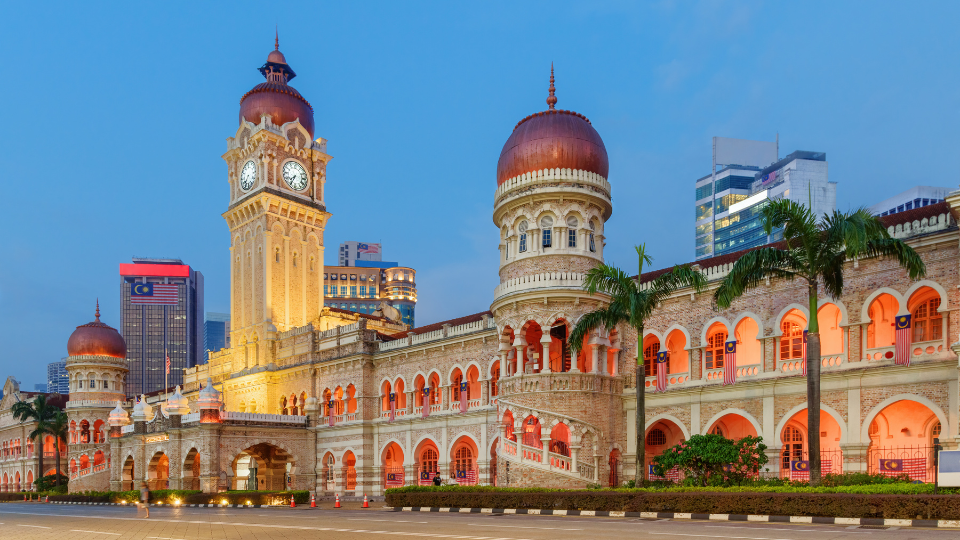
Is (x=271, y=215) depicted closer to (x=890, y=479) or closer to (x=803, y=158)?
(x=890, y=479)

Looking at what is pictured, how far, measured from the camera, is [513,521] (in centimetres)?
2116

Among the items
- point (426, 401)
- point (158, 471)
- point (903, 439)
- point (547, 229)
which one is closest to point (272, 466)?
point (158, 471)

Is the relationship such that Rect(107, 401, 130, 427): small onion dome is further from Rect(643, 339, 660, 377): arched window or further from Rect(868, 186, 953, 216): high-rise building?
Rect(868, 186, 953, 216): high-rise building

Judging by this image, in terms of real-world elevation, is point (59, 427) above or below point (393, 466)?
above

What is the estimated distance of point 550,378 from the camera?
A: 29859 millimetres

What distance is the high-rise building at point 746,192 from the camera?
11631cm

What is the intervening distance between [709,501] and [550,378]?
966 centimetres

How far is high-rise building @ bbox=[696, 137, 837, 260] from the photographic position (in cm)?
11631

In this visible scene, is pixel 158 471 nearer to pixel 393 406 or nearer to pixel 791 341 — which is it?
pixel 393 406

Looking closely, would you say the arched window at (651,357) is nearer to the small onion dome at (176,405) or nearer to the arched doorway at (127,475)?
the small onion dome at (176,405)

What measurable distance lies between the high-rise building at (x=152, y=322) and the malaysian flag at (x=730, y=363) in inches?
6672

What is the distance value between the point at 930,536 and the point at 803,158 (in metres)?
112

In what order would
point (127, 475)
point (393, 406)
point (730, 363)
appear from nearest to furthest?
point (730, 363) → point (393, 406) → point (127, 475)

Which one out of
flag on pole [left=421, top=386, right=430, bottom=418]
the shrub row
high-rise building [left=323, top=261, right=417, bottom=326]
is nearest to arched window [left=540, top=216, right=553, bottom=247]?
the shrub row
